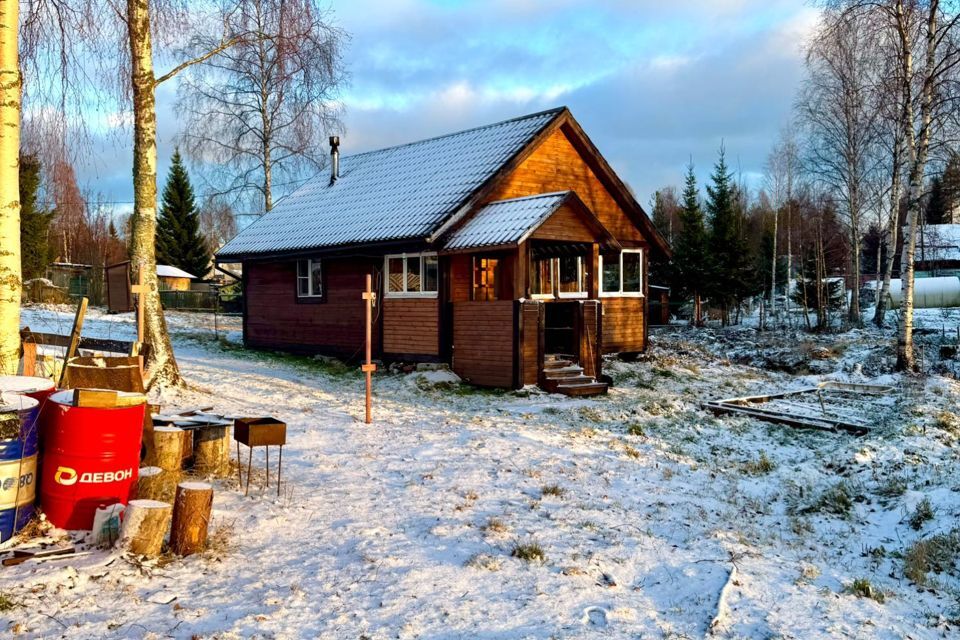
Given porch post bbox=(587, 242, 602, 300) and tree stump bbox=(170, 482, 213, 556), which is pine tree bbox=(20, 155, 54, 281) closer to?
porch post bbox=(587, 242, 602, 300)

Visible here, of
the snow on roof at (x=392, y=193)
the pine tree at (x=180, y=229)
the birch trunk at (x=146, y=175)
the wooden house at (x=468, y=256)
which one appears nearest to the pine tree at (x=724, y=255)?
the wooden house at (x=468, y=256)

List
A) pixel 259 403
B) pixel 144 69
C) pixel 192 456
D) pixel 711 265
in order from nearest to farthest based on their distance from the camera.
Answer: pixel 192 456, pixel 144 69, pixel 259 403, pixel 711 265

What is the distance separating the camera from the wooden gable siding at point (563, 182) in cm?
1498

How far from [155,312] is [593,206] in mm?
10404

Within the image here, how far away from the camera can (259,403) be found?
1047 cm

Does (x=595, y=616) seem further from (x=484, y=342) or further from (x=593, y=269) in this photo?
(x=593, y=269)

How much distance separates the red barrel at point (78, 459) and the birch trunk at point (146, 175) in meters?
5.12

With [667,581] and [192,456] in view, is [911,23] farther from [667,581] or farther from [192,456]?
[192,456]

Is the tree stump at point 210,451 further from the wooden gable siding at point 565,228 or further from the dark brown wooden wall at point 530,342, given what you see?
the wooden gable siding at point 565,228

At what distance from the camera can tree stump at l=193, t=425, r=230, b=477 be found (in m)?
6.33

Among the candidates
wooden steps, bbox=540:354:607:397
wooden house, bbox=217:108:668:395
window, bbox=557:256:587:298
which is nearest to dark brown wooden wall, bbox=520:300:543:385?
wooden house, bbox=217:108:668:395

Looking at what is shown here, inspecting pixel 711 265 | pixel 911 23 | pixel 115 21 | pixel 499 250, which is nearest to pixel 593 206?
pixel 499 250

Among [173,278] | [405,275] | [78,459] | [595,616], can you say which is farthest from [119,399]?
[173,278]

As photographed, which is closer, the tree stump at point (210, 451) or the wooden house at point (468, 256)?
the tree stump at point (210, 451)
